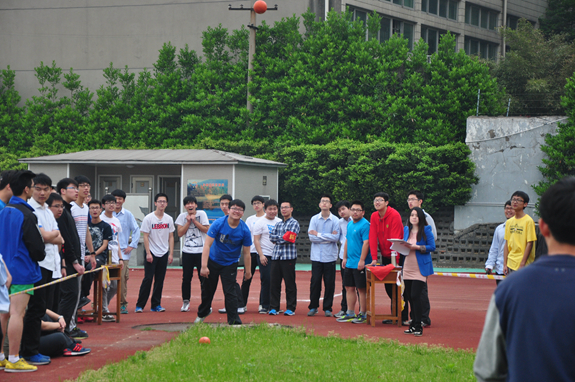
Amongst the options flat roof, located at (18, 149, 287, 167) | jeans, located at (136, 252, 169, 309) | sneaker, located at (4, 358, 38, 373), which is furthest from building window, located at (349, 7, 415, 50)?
sneaker, located at (4, 358, 38, 373)

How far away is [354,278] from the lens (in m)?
10.5

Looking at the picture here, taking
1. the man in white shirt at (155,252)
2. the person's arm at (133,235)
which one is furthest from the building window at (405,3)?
the person's arm at (133,235)

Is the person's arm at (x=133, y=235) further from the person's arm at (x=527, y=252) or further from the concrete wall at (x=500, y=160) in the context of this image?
the concrete wall at (x=500, y=160)

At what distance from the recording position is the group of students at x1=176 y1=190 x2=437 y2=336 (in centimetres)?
927

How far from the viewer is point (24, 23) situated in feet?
105

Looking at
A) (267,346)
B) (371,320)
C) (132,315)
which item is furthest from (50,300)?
(371,320)

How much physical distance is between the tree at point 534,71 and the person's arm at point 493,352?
89.9 ft

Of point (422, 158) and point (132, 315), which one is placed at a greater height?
point (422, 158)

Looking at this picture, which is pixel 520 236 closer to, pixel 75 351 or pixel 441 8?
pixel 75 351

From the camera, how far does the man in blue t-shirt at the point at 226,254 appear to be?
9.23 m

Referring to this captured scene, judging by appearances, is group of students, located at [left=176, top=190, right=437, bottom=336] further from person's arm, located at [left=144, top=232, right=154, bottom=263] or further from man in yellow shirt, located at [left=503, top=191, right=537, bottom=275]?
man in yellow shirt, located at [left=503, top=191, right=537, bottom=275]

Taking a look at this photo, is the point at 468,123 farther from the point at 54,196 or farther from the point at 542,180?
the point at 54,196

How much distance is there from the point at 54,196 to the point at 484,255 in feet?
54.9

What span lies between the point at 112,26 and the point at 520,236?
87.9 feet
